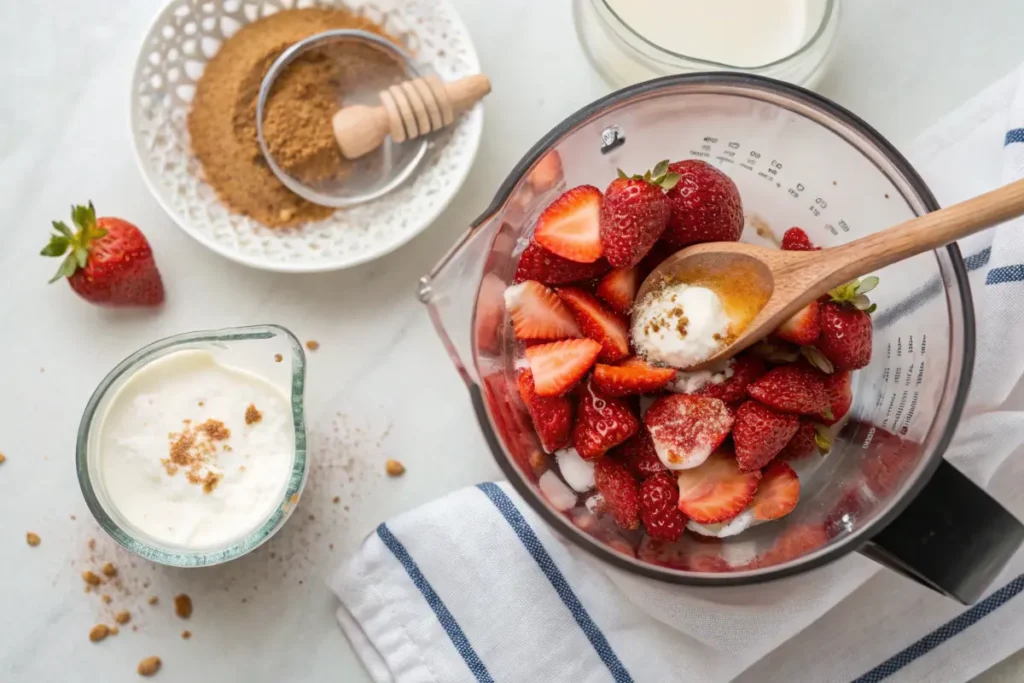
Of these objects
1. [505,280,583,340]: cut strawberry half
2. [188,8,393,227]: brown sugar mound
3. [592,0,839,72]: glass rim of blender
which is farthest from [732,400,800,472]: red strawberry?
[188,8,393,227]: brown sugar mound

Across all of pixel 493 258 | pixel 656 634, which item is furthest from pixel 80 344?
pixel 656 634


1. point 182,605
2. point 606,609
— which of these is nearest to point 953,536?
point 606,609

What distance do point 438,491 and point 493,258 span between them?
406mm

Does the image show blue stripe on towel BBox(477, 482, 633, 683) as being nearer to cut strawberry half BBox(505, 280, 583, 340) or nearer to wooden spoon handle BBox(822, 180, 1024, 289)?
cut strawberry half BBox(505, 280, 583, 340)

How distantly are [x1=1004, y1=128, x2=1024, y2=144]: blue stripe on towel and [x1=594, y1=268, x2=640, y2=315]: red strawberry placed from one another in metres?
0.53

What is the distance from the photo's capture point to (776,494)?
3.34ft

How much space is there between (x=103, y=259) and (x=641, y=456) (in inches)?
30.2

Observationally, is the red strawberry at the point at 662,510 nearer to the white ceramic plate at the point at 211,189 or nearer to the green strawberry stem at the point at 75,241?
the white ceramic plate at the point at 211,189

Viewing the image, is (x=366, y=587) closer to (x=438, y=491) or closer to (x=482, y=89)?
(x=438, y=491)

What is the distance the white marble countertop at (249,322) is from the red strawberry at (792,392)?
431mm

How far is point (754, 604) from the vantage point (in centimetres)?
114

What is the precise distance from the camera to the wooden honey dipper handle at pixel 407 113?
1.24m

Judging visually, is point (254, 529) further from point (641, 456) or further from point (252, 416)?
point (641, 456)

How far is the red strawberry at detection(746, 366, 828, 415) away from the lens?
0.98 meters
